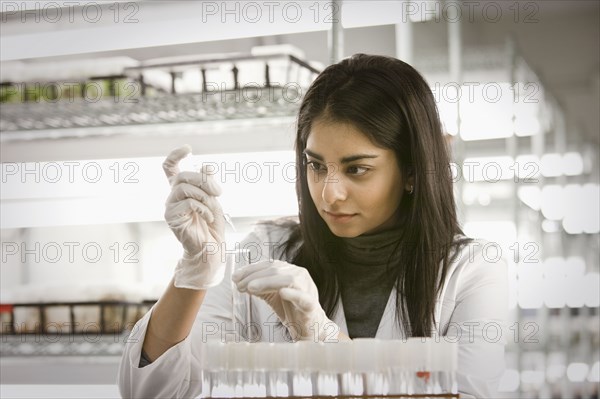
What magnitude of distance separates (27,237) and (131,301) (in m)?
0.45

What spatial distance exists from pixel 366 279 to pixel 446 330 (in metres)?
0.17

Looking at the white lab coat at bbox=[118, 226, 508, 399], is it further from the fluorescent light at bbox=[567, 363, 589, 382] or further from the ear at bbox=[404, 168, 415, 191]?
the fluorescent light at bbox=[567, 363, 589, 382]

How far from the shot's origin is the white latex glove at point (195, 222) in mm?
971

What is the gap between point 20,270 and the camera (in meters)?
2.09

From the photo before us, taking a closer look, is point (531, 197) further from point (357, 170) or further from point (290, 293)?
point (290, 293)

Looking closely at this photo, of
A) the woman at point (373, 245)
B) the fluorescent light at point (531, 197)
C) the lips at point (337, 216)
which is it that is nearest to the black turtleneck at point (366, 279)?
the woman at point (373, 245)

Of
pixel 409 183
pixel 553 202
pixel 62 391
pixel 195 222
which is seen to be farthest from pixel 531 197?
pixel 62 391

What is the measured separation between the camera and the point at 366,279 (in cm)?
132

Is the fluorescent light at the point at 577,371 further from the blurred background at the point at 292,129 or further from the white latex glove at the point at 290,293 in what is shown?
the white latex glove at the point at 290,293

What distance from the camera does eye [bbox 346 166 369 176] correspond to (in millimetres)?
1194

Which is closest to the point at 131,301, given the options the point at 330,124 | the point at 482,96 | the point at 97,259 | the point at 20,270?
the point at 97,259

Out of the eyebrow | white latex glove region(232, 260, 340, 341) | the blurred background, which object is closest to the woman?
the eyebrow

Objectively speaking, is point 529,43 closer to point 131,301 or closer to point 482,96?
point 482,96

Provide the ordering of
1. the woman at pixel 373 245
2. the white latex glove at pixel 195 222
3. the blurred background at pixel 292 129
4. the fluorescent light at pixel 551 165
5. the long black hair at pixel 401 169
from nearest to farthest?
the white latex glove at pixel 195 222 < the woman at pixel 373 245 < the long black hair at pixel 401 169 < the blurred background at pixel 292 129 < the fluorescent light at pixel 551 165
